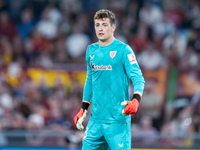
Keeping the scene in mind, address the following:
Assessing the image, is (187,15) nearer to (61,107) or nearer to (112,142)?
(61,107)

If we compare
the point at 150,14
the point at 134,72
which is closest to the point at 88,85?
the point at 134,72

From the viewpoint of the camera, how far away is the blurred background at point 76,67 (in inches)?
336

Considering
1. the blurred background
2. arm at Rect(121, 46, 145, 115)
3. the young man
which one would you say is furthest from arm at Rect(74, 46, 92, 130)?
the blurred background

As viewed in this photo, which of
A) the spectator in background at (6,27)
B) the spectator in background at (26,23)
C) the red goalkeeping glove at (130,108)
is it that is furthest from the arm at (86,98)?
the spectator in background at (26,23)

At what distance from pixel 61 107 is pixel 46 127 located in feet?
1.79

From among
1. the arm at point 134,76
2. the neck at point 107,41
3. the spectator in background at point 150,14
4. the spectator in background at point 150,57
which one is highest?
the spectator in background at point 150,14

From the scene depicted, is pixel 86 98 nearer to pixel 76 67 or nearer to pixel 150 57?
pixel 76 67

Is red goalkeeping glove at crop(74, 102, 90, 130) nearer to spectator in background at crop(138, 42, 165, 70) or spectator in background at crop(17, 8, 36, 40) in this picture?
spectator in background at crop(138, 42, 165, 70)

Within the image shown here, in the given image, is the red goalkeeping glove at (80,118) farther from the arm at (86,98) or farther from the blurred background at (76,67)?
the blurred background at (76,67)

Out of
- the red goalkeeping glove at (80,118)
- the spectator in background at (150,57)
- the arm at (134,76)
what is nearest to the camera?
the arm at (134,76)

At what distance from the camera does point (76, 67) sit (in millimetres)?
9969

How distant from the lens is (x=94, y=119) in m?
5.16

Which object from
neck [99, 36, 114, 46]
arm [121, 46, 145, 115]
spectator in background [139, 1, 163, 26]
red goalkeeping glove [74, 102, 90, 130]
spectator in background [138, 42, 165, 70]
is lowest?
red goalkeeping glove [74, 102, 90, 130]

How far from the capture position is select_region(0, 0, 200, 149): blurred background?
336 inches
